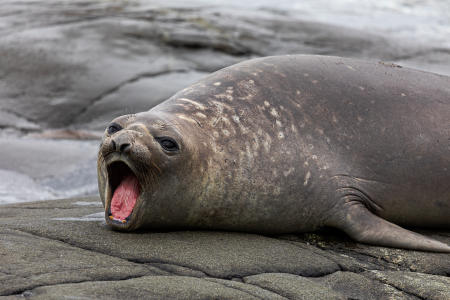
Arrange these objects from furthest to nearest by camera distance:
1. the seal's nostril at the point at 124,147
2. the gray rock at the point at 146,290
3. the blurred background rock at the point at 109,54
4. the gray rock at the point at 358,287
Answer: the blurred background rock at the point at 109,54 → the seal's nostril at the point at 124,147 → the gray rock at the point at 358,287 → the gray rock at the point at 146,290

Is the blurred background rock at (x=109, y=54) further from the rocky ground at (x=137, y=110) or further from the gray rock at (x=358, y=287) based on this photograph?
the gray rock at (x=358, y=287)

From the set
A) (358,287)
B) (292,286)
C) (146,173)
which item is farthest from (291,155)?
(292,286)

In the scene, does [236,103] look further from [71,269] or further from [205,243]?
[71,269]

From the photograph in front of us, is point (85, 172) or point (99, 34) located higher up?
point (99, 34)

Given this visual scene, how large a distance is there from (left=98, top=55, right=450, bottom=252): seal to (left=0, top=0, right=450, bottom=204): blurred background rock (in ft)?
8.20

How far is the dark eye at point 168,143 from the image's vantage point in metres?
3.42

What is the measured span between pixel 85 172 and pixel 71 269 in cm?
420

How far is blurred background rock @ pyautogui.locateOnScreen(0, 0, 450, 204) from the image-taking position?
23.3ft

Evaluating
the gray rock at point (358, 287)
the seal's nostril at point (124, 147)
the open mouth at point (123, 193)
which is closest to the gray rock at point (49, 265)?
the open mouth at point (123, 193)

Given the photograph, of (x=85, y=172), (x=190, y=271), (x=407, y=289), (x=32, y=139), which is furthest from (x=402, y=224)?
(x=32, y=139)

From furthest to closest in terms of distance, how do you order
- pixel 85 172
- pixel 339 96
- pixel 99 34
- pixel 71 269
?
pixel 99 34 < pixel 85 172 < pixel 339 96 < pixel 71 269

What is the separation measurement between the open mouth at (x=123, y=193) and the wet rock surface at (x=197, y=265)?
3.7 inches

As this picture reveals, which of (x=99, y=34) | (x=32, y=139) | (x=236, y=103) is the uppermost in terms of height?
(x=236, y=103)

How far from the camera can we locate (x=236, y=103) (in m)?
4.02
